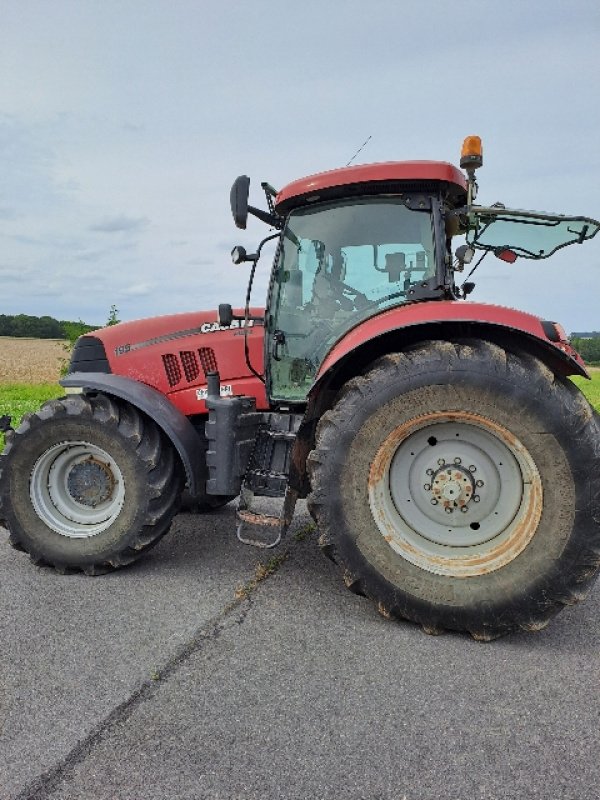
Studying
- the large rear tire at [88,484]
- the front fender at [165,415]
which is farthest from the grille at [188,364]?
the large rear tire at [88,484]

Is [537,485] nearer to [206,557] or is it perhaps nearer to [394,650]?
[394,650]

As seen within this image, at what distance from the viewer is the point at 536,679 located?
2656 millimetres

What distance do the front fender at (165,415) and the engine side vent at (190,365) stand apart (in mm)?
256

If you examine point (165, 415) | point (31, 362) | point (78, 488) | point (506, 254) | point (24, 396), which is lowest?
point (24, 396)

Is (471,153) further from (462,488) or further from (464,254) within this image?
(462,488)

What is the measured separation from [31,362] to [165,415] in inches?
1070

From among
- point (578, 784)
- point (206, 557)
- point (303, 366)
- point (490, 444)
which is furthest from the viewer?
point (206, 557)

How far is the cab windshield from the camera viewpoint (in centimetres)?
356

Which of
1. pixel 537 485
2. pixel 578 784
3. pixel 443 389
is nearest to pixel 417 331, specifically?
pixel 443 389

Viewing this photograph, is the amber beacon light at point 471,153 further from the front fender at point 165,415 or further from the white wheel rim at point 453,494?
the front fender at point 165,415

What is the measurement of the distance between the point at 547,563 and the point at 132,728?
190 cm

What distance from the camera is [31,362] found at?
28.6 metres

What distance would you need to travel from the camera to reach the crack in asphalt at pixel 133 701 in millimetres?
2014

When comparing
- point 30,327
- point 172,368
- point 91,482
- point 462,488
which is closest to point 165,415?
point 172,368
